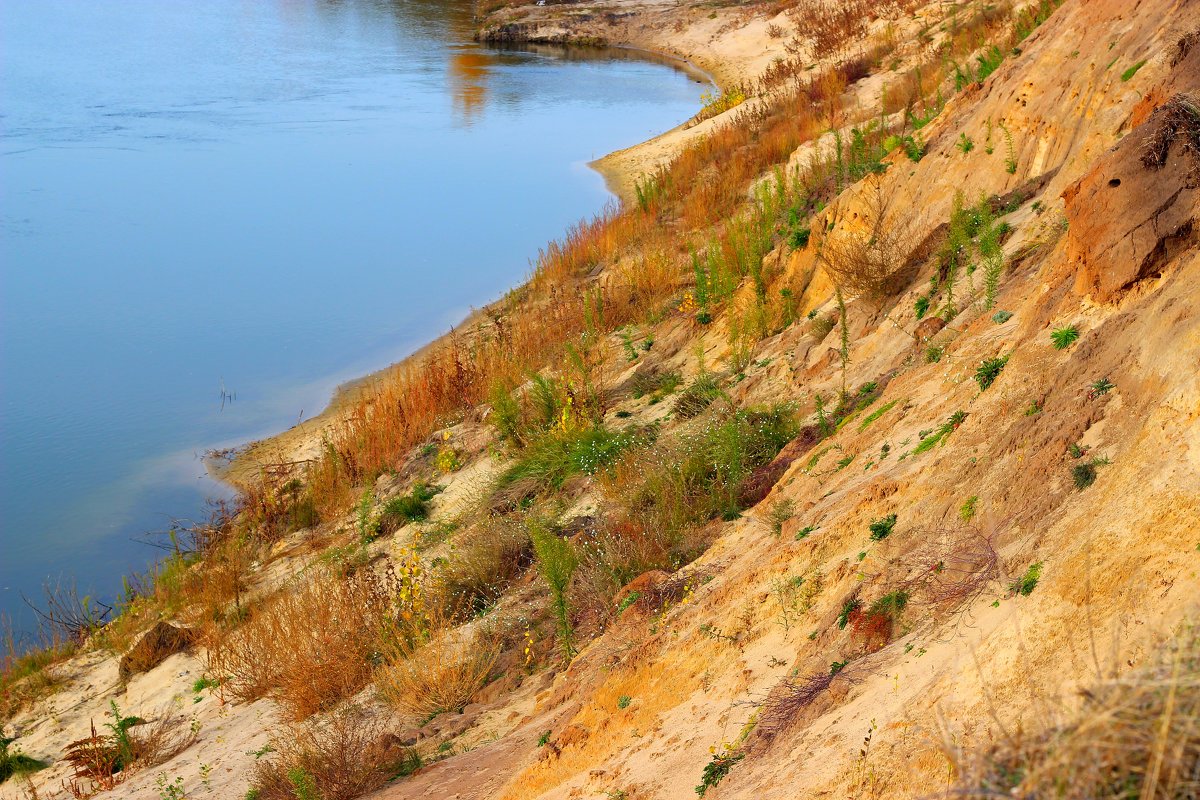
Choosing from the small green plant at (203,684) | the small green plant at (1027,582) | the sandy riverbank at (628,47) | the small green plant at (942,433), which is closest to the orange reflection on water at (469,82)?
the sandy riverbank at (628,47)

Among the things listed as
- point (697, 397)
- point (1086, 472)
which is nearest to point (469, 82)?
point (697, 397)

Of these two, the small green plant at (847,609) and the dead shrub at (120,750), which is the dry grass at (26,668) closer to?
the dead shrub at (120,750)

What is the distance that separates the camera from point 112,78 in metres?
32.1

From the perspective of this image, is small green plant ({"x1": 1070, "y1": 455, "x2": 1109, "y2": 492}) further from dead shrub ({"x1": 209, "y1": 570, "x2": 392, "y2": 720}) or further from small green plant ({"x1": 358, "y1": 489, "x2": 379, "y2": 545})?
small green plant ({"x1": 358, "y1": 489, "x2": 379, "y2": 545})

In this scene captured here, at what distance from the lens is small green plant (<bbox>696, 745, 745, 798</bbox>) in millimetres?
4438

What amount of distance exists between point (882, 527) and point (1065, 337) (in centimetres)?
146

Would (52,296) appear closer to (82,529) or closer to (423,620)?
(82,529)

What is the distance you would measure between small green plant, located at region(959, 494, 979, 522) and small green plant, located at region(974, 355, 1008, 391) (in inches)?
46.6

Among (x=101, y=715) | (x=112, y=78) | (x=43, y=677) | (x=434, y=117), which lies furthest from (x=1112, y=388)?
(x=112, y=78)

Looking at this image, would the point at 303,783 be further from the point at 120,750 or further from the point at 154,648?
the point at 154,648

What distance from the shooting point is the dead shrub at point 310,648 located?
24.5 feet

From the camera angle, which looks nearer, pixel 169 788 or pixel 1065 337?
pixel 1065 337

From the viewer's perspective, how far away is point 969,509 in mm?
5031

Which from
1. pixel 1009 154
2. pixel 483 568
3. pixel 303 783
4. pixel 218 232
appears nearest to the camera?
pixel 303 783
